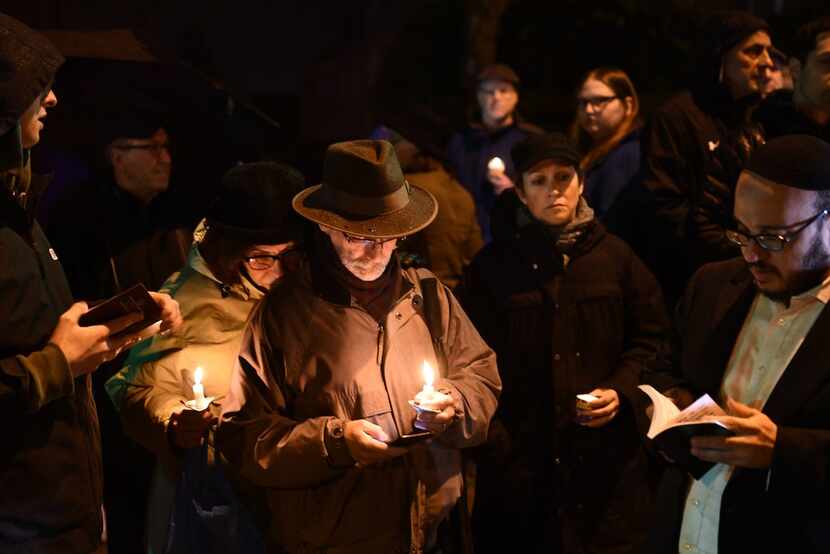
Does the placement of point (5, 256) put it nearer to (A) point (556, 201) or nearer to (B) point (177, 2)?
(A) point (556, 201)

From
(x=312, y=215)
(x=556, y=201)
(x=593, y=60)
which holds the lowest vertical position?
(x=593, y=60)

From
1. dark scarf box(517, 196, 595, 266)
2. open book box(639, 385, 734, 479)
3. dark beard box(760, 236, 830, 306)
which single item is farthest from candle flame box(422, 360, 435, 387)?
dark scarf box(517, 196, 595, 266)

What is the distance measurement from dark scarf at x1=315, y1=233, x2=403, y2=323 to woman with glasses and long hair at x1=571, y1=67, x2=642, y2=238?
3037 mm

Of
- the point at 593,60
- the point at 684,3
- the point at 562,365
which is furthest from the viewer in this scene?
the point at 593,60

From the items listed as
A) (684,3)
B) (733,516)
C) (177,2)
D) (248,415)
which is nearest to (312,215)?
(248,415)

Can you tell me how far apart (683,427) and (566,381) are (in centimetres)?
151

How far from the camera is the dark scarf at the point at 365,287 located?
3.89m

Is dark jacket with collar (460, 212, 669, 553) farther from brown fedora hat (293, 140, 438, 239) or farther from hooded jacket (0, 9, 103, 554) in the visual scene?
hooded jacket (0, 9, 103, 554)

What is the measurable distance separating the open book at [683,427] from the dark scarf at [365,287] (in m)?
0.95

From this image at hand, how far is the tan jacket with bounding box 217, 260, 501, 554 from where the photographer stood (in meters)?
3.79

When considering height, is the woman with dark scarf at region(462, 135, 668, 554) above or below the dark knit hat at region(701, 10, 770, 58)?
below

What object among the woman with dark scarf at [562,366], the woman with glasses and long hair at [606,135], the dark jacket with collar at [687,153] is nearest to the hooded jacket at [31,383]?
the woman with dark scarf at [562,366]

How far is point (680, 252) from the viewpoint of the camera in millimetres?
5840

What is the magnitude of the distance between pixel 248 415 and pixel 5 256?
983 millimetres
